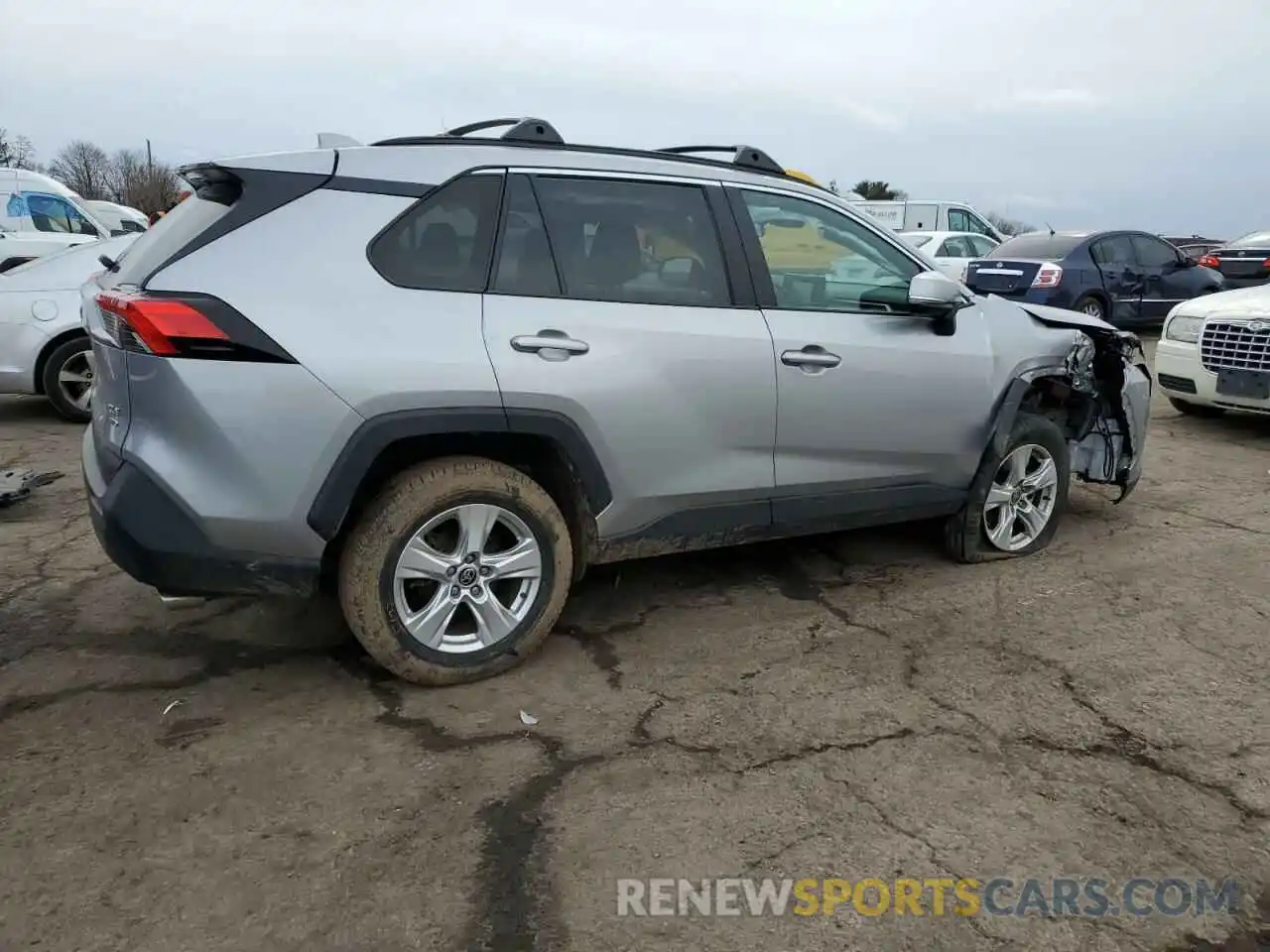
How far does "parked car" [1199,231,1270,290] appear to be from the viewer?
14.0 m

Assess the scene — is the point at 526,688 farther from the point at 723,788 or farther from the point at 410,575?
the point at 723,788

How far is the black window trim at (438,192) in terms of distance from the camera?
306 centimetres

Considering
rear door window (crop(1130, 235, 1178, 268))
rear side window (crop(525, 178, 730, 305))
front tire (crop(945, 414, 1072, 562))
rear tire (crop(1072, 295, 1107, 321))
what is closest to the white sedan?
rear tire (crop(1072, 295, 1107, 321))

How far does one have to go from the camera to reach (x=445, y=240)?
10.5 ft

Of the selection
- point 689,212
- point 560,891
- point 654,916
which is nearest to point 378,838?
point 560,891

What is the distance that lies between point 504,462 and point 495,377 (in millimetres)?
387

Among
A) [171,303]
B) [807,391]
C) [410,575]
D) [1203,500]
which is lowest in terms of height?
[1203,500]

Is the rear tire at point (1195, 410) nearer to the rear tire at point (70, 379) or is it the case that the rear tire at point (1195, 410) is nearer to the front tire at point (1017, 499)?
the front tire at point (1017, 499)

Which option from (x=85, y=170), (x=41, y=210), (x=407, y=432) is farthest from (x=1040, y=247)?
(x=85, y=170)

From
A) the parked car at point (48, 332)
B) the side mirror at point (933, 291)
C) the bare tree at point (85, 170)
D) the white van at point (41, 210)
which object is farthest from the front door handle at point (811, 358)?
the bare tree at point (85, 170)

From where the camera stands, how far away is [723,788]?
2771 millimetres

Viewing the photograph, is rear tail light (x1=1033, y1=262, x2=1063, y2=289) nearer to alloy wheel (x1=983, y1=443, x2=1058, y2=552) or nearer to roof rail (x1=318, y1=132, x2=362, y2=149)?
alloy wheel (x1=983, y1=443, x2=1058, y2=552)

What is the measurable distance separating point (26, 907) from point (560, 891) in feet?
4.17

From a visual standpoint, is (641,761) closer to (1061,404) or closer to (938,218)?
(1061,404)
